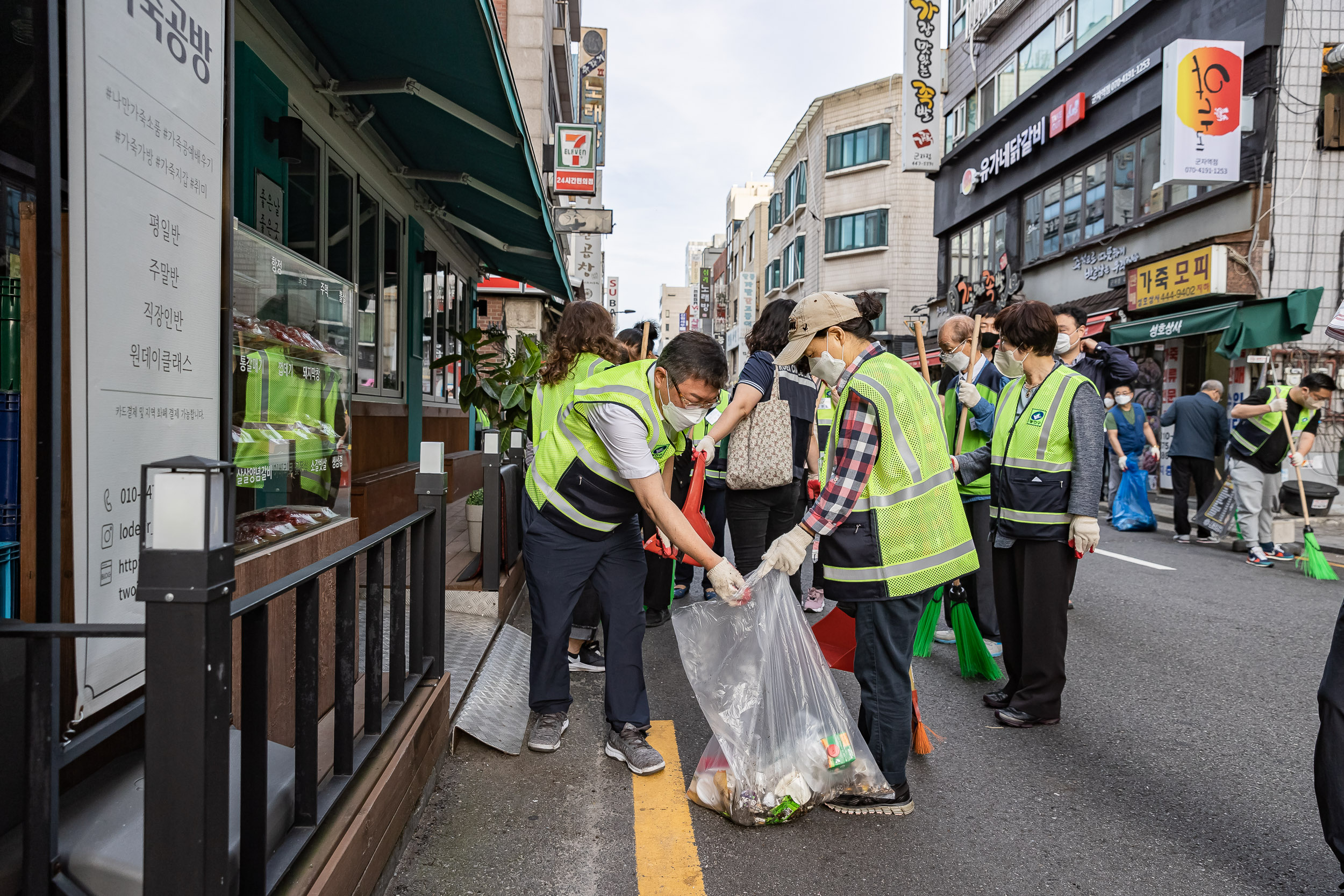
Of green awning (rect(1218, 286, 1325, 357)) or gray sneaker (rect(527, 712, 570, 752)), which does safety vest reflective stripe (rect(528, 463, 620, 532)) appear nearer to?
gray sneaker (rect(527, 712, 570, 752))

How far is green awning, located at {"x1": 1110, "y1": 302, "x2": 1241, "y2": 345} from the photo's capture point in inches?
459

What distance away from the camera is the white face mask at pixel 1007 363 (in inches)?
150

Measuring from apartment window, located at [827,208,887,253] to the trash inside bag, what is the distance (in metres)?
27.3

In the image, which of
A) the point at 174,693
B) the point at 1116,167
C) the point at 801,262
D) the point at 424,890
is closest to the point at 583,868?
the point at 424,890

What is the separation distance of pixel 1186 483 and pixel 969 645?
671 cm

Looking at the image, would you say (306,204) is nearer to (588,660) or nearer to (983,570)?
(588,660)

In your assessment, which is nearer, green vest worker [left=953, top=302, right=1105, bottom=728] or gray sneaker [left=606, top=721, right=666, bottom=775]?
gray sneaker [left=606, top=721, right=666, bottom=775]

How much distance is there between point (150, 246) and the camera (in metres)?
1.83

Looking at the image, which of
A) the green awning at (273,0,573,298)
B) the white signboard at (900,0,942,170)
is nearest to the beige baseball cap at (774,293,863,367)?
the green awning at (273,0,573,298)

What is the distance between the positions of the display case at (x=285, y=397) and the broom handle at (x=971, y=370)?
313cm

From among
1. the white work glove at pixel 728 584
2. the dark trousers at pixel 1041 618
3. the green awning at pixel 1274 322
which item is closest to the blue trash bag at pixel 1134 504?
the green awning at pixel 1274 322

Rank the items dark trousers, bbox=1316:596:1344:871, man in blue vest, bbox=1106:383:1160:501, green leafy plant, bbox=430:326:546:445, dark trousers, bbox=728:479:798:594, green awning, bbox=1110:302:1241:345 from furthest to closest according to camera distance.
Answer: green awning, bbox=1110:302:1241:345, man in blue vest, bbox=1106:383:1160:501, green leafy plant, bbox=430:326:546:445, dark trousers, bbox=728:479:798:594, dark trousers, bbox=1316:596:1344:871

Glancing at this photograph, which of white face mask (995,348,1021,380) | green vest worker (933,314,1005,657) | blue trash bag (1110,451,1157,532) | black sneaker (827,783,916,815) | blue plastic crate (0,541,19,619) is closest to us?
blue plastic crate (0,541,19,619)

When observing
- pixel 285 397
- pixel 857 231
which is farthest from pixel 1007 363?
pixel 857 231
